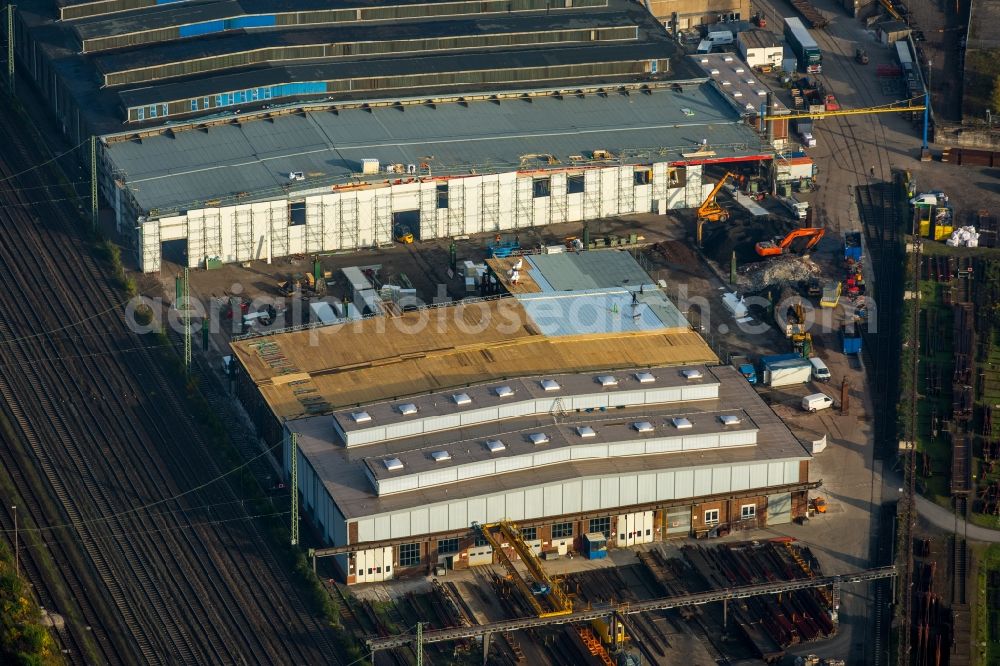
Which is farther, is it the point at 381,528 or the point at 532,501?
the point at 532,501

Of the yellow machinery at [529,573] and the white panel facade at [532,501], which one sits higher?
the white panel facade at [532,501]

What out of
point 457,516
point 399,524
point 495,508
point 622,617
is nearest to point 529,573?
point 495,508

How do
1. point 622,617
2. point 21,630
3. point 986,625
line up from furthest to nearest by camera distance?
point 986,625, point 622,617, point 21,630

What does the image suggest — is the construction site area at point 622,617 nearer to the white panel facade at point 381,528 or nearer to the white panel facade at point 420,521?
Answer: the white panel facade at point 420,521

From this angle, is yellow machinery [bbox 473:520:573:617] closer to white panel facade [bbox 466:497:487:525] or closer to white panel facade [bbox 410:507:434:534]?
white panel facade [bbox 466:497:487:525]

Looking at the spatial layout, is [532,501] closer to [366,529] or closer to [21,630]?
[366,529]

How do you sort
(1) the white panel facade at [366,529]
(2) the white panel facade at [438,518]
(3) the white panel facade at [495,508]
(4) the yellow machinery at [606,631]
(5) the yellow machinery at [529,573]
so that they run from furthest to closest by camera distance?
(3) the white panel facade at [495,508], (2) the white panel facade at [438,518], (1) the white panel facade at [366,529], (5) the yellow machinery at [529,573], (4) the yellow machinery at [606,631]

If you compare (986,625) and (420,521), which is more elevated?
(420,521)

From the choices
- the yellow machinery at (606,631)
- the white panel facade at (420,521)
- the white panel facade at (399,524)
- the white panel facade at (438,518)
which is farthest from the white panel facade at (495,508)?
the yellow machinery at (606,631)

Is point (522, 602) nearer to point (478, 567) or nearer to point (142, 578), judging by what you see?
point (478, 567)
